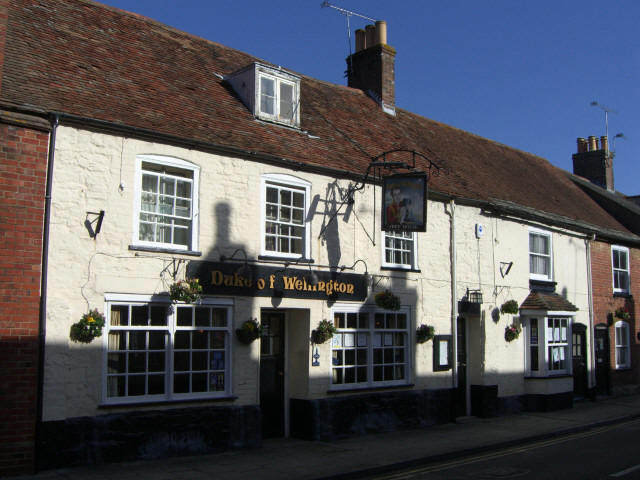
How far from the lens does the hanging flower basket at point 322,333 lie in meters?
12.9

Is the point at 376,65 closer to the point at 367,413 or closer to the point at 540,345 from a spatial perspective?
the point at 540,345

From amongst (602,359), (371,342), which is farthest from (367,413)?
(602,359)

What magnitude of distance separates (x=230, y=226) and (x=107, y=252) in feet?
7.65

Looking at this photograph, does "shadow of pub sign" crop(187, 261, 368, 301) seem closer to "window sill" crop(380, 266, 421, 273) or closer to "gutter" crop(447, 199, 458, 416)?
"window sill" crop(380, 266, 421, 273)

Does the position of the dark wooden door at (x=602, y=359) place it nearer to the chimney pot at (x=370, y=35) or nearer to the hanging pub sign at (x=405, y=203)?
the hanging pub sign at (x=405, y=203)

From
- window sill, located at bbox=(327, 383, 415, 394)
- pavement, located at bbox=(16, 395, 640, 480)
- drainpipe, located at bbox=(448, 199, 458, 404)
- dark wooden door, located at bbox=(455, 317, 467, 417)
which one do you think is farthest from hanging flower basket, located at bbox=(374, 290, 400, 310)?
dark wooden door, located at bbox=(455, 317, 467, 417)

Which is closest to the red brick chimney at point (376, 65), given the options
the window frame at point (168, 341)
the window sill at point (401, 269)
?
the window sill at point (401, 269)

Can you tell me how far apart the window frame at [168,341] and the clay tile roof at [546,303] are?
9140mm

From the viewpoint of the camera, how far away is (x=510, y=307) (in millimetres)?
17000

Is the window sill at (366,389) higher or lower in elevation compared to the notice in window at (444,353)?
lower

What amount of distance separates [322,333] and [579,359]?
1053 centimetres

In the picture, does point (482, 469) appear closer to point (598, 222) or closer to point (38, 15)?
point (38, 15)

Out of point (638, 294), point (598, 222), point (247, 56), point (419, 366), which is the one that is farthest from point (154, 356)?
point (638, 294)

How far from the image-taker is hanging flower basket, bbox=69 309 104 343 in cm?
977
